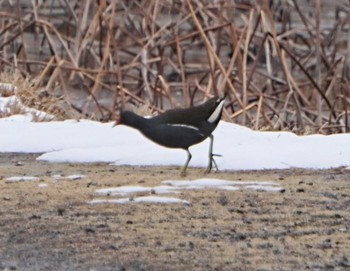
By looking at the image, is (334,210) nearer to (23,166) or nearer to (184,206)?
(184,206)

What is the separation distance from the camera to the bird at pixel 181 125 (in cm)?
812

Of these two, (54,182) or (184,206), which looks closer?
(184,206)

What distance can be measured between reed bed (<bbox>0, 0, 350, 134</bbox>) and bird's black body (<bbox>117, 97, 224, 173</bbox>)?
2820 millimetres

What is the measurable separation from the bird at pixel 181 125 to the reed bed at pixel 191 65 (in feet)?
9.24

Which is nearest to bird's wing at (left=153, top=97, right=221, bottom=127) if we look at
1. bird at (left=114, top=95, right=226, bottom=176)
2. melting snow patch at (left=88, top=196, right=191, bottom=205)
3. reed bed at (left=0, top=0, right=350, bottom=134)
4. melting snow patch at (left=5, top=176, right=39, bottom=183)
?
bird at (left=114, top=95, right=226, bottom=176)

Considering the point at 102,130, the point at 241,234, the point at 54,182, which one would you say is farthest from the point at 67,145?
the point at 241,234

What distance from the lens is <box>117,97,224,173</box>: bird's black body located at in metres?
8.12

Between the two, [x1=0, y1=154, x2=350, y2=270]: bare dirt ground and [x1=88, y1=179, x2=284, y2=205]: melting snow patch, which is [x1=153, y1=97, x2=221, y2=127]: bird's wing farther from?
[x1=88, y1=179, x2=284, y2=205]: melting snow patch

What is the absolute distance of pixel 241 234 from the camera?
6.12 metres

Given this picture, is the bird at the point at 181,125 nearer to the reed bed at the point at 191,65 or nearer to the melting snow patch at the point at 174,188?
the melting snow patch at the point at 174,188

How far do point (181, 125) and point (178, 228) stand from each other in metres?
2.03

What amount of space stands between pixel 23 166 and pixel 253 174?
64.0 inches

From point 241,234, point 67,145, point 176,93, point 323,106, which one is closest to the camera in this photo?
point 241,234

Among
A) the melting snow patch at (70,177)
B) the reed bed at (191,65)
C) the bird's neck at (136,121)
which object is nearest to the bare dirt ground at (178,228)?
the melting snow patch at (70,177)
